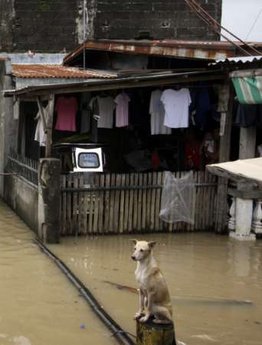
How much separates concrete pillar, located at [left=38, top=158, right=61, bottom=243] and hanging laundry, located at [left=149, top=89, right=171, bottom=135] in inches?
105

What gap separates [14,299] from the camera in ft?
24.0

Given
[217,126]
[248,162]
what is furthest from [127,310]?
[217,126]

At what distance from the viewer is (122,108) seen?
486 inches

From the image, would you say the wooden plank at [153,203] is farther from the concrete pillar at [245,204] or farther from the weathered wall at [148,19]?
the weathered wall at [148,19]

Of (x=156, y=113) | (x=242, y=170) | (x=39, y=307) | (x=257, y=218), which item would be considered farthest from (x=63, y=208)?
(x=242, y=170)

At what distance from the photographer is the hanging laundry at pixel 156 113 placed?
39.8 feet

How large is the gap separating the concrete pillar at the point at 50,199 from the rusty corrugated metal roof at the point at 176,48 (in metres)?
3.38

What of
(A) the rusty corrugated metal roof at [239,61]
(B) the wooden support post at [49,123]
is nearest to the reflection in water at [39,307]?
(B) the wooden support post at [49,123]

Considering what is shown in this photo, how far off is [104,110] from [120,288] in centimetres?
550

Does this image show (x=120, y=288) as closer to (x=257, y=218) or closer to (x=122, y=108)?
(x=257, y=218)

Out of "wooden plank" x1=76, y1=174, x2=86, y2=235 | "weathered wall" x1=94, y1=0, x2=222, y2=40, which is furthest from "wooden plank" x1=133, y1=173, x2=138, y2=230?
"weathered wall" x1=94, y1=0, x2=222, y2=40

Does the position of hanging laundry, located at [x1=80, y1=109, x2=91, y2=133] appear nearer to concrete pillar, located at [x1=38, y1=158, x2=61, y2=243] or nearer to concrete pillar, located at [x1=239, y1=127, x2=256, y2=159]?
concrete pillar, located at [x1=38, y1=158, x2=61, y2=243]

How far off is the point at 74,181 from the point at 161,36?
11.4m

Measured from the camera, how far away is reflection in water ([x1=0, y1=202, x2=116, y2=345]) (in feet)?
20.0
